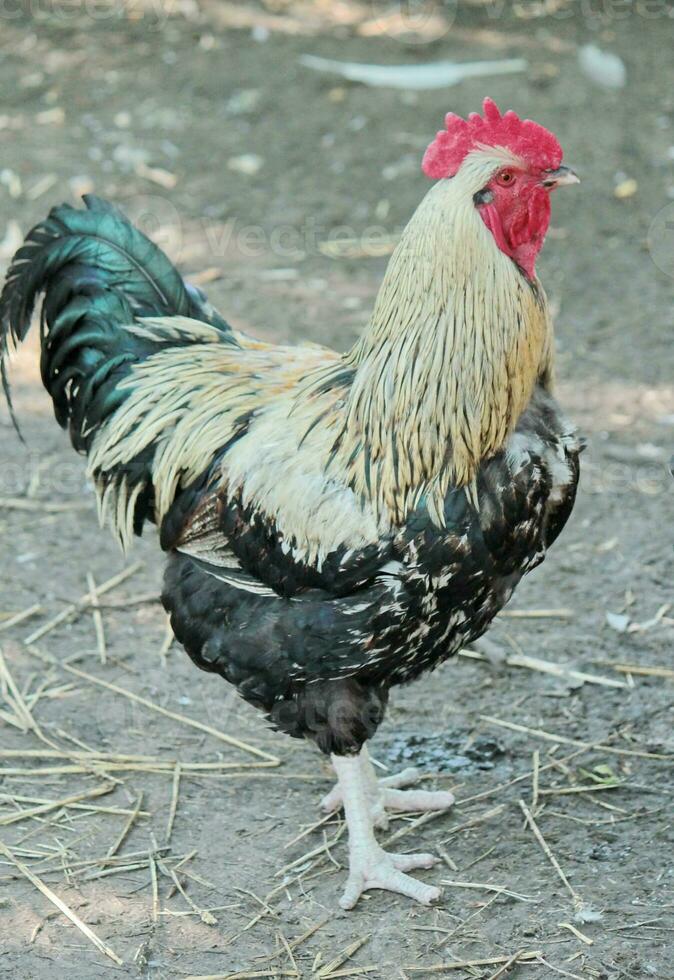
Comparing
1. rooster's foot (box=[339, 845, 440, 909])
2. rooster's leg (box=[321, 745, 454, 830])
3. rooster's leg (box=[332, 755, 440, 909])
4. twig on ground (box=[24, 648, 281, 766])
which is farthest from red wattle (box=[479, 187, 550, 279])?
twig on ground (box=[24, 648, 281, 766])

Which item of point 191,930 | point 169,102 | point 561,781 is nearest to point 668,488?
point 561,781

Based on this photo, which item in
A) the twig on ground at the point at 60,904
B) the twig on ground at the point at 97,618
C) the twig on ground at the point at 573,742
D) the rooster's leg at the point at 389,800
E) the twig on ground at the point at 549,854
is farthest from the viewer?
the twig on ground at the point at 97,618

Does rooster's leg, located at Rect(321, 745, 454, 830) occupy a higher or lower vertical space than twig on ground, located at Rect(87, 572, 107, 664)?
higher

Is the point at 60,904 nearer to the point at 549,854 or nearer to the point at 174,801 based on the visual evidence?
the point at 174,801

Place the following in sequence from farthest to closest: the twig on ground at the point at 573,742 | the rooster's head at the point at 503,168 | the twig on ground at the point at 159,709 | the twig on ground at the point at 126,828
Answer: the twig on ground at the point at 159,709
the twig on ground at the point at 573,742
the twig on ground at the point at 126,828
the rooster's head at the point at 503,168

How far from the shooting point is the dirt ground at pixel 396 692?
147 inches

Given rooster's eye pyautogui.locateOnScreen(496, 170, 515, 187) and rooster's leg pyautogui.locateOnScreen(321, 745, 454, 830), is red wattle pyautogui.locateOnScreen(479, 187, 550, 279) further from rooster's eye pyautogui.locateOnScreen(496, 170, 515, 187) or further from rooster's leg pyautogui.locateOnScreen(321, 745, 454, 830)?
rooster's leg pyautogui.locateOnScreen(321, 745, 454, 830)

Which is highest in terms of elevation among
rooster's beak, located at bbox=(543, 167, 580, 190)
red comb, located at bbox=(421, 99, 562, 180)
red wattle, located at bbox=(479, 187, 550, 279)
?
red comb, located at bbox=(421, 99, 562, 180)

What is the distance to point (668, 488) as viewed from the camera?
19.1ft

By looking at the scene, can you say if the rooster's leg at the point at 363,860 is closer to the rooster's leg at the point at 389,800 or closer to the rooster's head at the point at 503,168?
the rooster's leg at the point at 389,800

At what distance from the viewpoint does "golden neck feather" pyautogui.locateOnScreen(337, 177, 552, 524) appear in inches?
132

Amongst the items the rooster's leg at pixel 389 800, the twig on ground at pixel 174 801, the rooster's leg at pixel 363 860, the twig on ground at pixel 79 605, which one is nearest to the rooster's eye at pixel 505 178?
the rooster's leg at pixel 363 860

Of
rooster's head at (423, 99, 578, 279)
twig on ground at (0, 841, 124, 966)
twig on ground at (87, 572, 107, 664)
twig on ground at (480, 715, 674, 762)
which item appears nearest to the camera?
rooster's head at (423, 99, 578, 279)

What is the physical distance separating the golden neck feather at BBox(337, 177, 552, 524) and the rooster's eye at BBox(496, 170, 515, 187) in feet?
0.36
